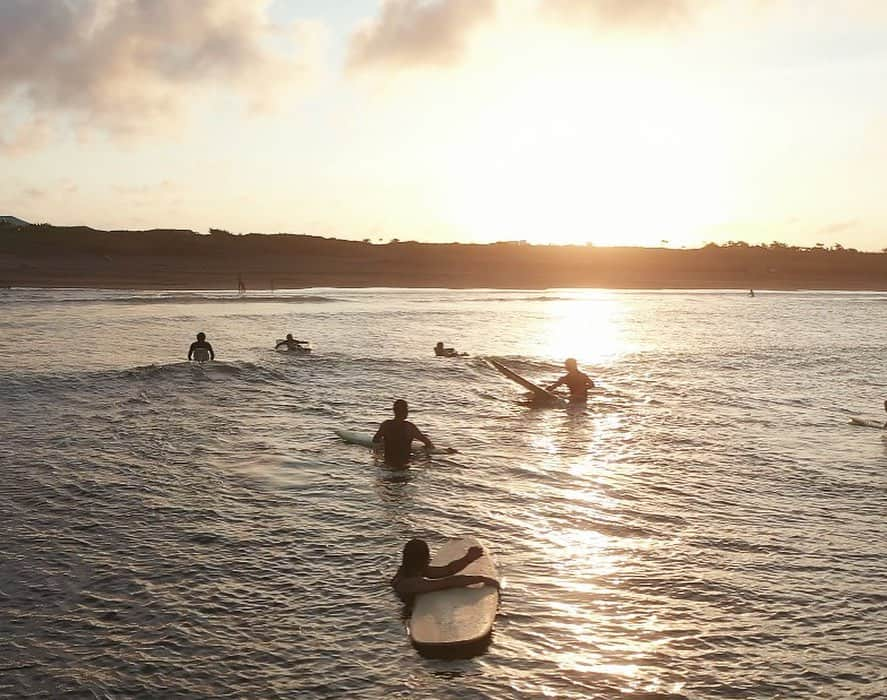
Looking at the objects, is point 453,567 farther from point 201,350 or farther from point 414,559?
point 201,350

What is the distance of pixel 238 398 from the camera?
23906 mm

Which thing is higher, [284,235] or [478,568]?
[284,235]

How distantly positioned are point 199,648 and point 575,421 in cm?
1451

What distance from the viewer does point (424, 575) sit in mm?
9977

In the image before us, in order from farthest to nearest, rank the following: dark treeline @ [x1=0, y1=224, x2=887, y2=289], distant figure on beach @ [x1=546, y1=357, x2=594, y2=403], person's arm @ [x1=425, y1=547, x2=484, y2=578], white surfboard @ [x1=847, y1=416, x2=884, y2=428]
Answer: dark treeline @ [x1=0, y1=224, x2=887, y2=289], distant figure on beach @ [x1=546, y1=357, x2=594, y2=403], white surfboard @ [x1=847, y1=416, x2=884, y2=428], person's arm @ [x1=425, y1=547, x2=484, y2=578]

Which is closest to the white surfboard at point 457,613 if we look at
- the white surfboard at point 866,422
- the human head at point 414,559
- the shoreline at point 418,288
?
the human head at point 414,559

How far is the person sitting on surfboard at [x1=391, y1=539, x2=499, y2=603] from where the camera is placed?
380 inches

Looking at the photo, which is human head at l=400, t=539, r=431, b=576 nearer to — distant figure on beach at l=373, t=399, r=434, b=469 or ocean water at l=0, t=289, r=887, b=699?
ocean water at l=0, t=289, r=887, b=699

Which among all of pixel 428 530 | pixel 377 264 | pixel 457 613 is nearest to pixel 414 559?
pixel 457 613

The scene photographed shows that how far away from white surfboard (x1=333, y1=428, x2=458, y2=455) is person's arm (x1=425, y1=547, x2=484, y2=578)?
6.53 metres

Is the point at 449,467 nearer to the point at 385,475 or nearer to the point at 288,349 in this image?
the point at 385,475

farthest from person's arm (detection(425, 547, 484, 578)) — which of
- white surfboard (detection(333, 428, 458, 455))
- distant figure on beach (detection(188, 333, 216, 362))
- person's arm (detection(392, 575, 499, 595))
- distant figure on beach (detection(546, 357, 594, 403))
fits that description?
distant figure on beach (detection(188, 333, 216, 362))

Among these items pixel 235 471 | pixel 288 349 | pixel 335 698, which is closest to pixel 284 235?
pixel 288 349

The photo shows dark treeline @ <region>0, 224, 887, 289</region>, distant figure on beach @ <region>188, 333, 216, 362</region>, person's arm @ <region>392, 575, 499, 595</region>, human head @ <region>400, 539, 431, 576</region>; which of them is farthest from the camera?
dark treeline @ <region>0, 224, 887, 289</region>
